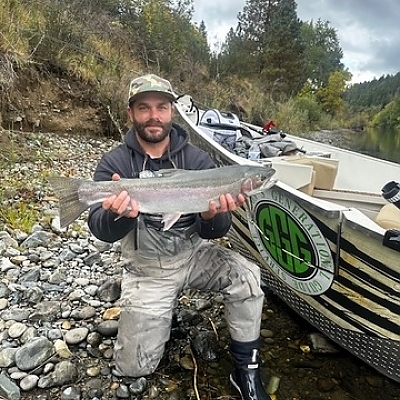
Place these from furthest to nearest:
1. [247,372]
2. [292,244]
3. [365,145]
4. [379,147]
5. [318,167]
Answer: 1. [365,145]
2. [379,147]
3. [318,167]
4. [292,244]
5. [247,372]

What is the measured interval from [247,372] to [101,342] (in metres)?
0.89

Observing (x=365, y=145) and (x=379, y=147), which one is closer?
(x=379, y=147)

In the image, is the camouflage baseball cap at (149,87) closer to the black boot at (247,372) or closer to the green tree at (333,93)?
the black boot at (247,372)

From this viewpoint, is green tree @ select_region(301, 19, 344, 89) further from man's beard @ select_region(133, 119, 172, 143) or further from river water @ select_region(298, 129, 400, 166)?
man's beard @ select_region(133, 119, 172, 143)

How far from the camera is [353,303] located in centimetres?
233

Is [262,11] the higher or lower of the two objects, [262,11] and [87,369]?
the higher

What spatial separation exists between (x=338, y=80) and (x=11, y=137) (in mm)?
41856

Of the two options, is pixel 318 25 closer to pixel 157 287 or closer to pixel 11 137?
pixel 11 137

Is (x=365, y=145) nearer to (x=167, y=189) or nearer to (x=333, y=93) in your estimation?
(x=167, y=189)

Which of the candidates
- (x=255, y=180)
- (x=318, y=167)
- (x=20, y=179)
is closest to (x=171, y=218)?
(x=255, y=180)

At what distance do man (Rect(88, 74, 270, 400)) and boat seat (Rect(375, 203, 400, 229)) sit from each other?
81cm

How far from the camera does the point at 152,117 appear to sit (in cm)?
238

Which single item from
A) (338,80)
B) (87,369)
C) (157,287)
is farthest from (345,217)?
(338,80)

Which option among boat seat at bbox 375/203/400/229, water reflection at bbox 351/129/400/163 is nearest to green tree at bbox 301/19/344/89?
water reflection at bbox 351/129/400/163
